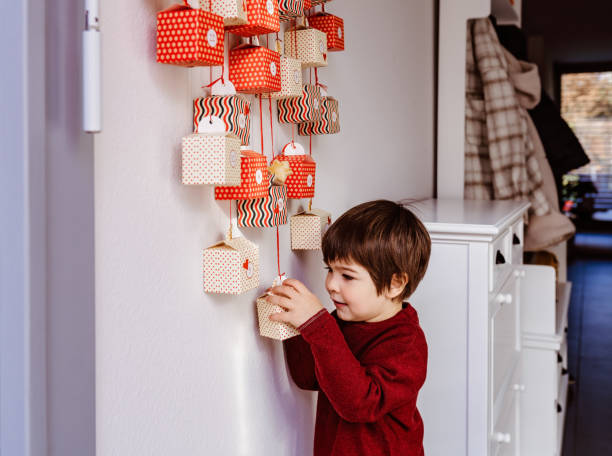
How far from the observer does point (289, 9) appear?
0.92m

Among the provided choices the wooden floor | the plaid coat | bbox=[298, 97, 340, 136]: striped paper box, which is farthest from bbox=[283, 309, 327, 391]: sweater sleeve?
the wooden floor

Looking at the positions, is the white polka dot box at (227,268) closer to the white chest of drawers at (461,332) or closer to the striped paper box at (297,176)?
the striped paper box at (297,176)

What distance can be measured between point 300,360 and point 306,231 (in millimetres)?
213

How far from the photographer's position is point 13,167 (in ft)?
1.82

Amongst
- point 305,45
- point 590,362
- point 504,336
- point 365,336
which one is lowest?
point 590,362

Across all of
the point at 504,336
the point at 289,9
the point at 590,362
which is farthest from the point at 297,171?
the point at 590,362

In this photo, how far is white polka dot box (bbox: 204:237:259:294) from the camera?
0.81 metres

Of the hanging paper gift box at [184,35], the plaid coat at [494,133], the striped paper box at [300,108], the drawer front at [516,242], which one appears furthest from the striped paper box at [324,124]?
the plaid coat at [494,133]

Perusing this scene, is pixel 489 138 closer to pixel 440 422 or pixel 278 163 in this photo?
pixel 440 422

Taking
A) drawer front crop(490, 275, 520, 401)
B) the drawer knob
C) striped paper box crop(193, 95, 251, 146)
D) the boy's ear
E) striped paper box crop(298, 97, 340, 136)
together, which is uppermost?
striped paper box crop(298, 97, 340, 136)

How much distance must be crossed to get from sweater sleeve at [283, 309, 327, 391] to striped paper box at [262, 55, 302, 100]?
391mm

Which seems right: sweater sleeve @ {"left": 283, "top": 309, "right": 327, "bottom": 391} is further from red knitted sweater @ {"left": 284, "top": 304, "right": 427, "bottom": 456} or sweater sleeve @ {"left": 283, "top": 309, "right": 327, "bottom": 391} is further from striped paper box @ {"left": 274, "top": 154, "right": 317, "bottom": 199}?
striped paper box @ {"left": 274, "top": 154, "right": 317, "bottom": 199}

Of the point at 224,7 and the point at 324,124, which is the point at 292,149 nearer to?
the point at 324,124

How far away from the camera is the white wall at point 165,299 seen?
667 mm
